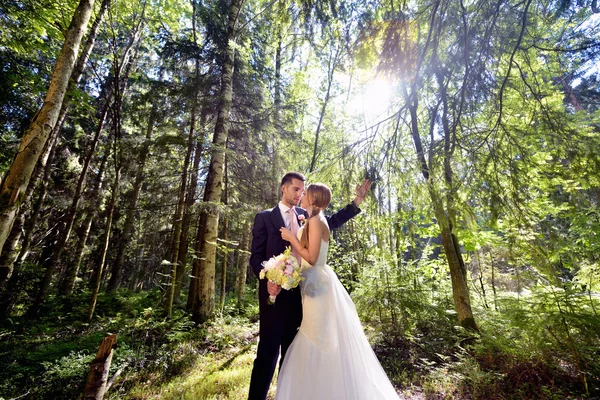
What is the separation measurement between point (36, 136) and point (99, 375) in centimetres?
271

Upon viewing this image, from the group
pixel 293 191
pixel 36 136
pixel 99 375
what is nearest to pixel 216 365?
pixel 99 375

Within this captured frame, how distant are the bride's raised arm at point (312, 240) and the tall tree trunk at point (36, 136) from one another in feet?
9.41

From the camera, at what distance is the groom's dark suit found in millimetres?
2529

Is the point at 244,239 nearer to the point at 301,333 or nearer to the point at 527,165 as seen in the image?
the point at 301,333

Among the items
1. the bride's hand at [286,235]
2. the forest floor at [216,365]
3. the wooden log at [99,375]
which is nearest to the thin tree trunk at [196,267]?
the forest floor at [216,365]

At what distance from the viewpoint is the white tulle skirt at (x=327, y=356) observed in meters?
2.27

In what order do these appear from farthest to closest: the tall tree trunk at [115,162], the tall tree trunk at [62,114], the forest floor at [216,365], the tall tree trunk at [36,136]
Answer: the tall tree trunk at [115,162] < the tall tree trunk at [62,114] < the forest floor at [216,365] < the tall tree trunk at [36,136]

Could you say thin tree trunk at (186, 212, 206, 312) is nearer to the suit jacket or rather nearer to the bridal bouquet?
the suit jacket

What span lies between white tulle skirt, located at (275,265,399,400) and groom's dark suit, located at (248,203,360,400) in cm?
18

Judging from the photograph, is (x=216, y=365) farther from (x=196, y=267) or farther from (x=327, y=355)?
(x=196, y=267)

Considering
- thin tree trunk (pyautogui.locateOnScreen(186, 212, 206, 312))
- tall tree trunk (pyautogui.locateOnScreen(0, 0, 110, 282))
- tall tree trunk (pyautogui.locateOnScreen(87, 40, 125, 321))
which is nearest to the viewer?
tall tree trunk (pyautogui.locateOnScreen(0, 0, 110, 282))

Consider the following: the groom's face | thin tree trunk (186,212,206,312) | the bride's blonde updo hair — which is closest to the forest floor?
thin tree trunk (186,212,206,312)

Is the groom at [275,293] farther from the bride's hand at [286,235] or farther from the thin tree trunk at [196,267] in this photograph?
the thin tree trunk at [196,267]

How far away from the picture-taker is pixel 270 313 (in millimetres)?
2635
